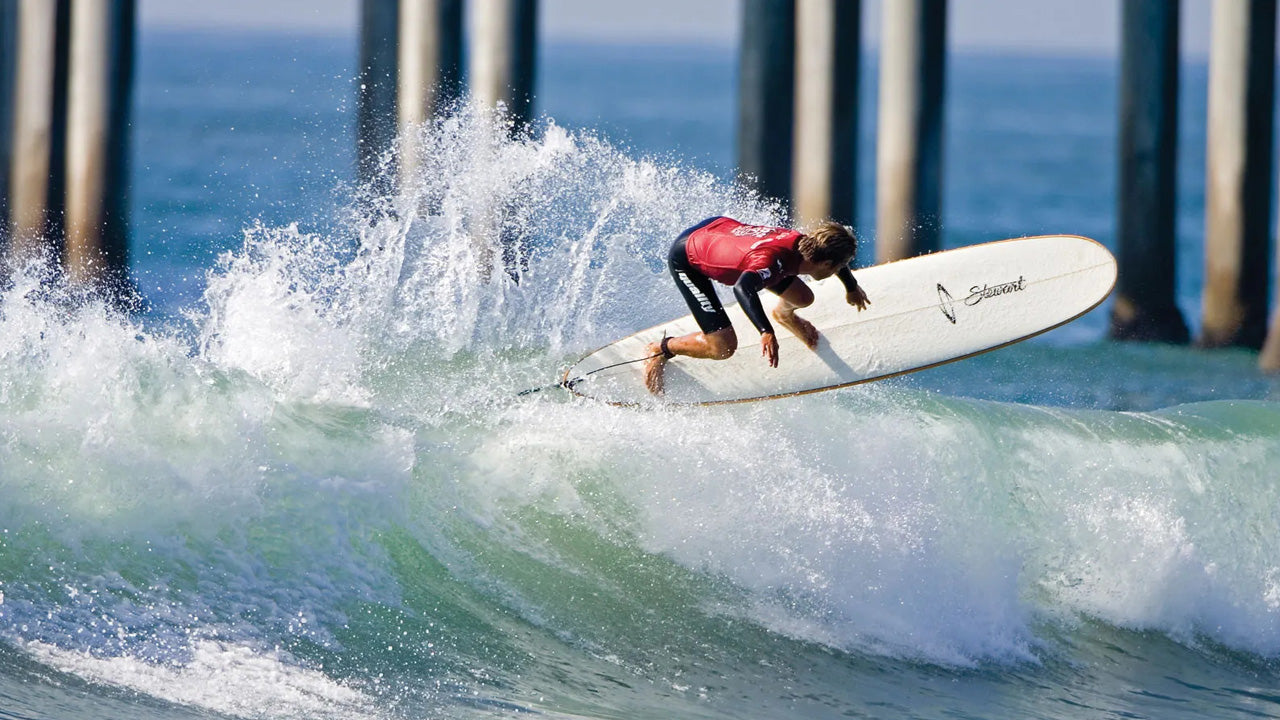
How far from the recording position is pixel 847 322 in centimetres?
734

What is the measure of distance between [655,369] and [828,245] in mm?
1191

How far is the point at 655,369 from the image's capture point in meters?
7.16

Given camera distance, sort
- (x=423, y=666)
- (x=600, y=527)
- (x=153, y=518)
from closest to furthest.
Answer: (x=423, y=666)
(x=153, y=518)
(x=600, y=527)

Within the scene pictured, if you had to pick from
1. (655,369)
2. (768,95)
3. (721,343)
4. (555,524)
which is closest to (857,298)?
(721,343)

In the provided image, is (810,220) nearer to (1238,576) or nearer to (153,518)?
(1238,576)

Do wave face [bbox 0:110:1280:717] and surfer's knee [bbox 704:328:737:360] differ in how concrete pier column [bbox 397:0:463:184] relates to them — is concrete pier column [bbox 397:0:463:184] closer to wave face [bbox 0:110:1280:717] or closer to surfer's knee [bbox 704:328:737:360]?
wave face [bbox 0:110:1280:717]

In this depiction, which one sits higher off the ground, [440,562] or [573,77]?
[573,77]

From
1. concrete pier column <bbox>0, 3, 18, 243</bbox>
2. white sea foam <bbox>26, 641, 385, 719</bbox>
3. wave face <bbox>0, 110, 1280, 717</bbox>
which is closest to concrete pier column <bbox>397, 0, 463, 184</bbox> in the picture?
concrete pier column <bbox>0, 3, 18, 243</bbox>

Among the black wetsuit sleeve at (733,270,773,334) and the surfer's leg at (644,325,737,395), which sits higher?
the black wetsuit sleeve at (733,270,773,334)

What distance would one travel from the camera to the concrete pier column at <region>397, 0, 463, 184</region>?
11266 millimetres

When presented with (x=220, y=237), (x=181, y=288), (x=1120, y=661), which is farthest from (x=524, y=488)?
(x=220, y=237)

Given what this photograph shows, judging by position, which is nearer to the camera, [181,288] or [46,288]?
[46,288]

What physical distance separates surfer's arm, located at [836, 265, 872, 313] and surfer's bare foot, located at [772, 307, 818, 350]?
26 centimetres

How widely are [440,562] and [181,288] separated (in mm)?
10165
